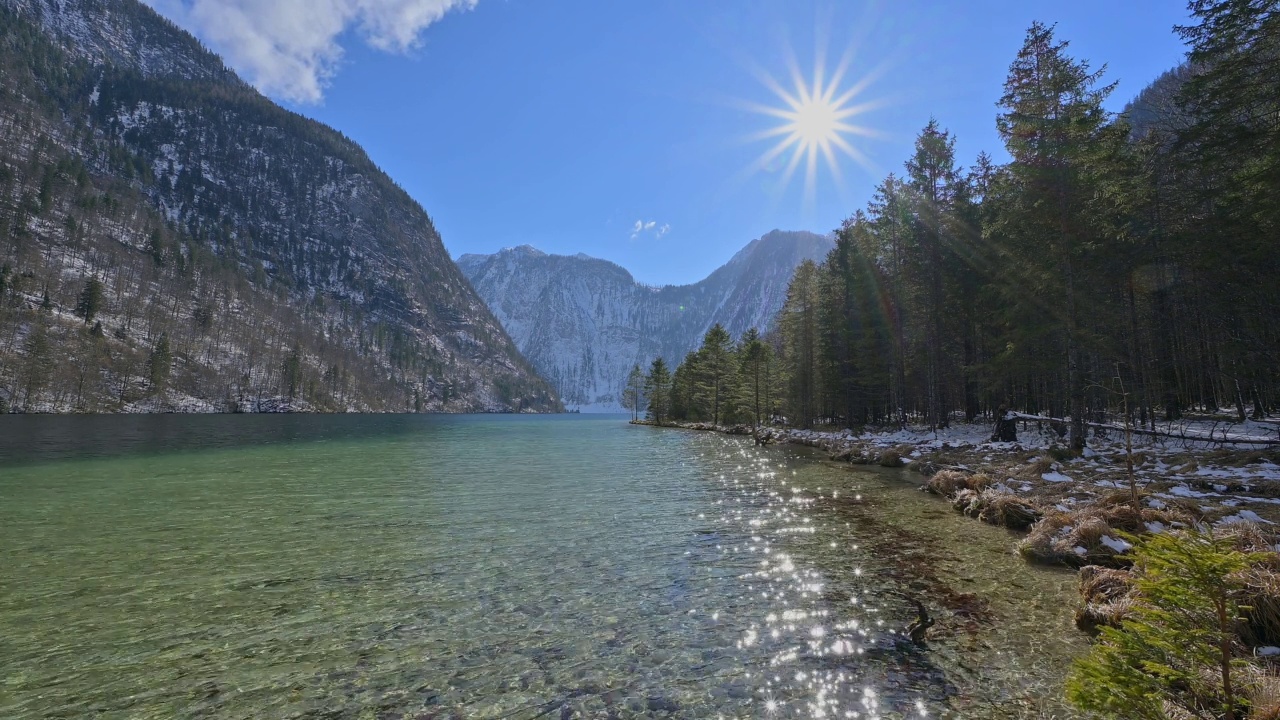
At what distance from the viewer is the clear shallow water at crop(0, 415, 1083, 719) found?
5523 millimetres

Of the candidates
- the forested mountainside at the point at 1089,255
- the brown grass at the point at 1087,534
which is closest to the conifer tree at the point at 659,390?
the forested mountainside at the point at 1089,255

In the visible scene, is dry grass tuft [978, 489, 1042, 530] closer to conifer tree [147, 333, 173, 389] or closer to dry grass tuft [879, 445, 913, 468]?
dry grass tuft [879, 445, 913, 468]

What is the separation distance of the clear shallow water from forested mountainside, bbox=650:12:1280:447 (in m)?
7.80

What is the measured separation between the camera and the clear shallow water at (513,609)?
5.52 metres

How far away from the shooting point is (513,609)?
26.0 ft

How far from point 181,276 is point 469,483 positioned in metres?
193

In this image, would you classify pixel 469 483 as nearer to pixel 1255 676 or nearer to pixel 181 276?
pixel 1255 676

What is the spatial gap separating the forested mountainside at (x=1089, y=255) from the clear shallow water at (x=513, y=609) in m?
7.80

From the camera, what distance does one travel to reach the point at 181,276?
154750mm

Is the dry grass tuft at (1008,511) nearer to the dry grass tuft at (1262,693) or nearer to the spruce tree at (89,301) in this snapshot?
the dry grass tuft at (1262,693)

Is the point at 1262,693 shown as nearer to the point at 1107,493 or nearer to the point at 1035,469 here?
the point at 1107,493

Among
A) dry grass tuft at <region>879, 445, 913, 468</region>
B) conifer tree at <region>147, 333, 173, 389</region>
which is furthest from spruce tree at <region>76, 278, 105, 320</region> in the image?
dry grass tuft at <region>879, 445, 913, 468</region>

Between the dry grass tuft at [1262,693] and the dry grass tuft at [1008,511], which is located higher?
the dry grass tuft at [1262,693]

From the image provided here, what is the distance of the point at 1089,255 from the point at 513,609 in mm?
30032
